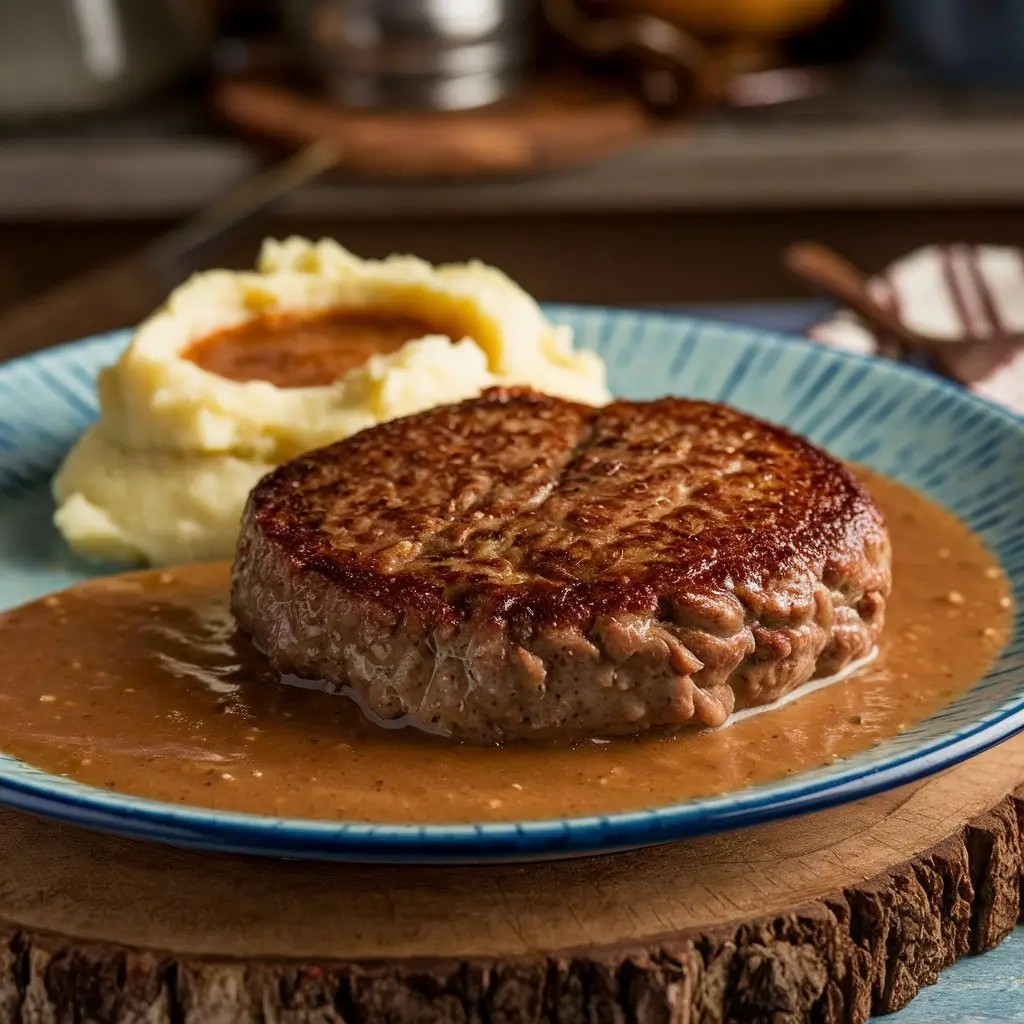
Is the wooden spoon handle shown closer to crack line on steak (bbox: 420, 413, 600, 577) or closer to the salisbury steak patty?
the salisbury steak patty

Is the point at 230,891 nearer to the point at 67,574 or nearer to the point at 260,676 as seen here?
the point at 260,676

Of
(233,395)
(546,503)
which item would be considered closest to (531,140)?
(233,395)

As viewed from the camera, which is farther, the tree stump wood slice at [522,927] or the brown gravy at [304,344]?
the brown gravy at [304,344]

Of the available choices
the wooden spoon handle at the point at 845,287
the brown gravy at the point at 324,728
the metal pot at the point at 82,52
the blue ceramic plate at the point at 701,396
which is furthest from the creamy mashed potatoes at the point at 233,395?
the metal pot at the point at 82,52

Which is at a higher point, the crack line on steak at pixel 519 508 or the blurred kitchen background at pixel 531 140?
the crack line on steak at pixel 519 508

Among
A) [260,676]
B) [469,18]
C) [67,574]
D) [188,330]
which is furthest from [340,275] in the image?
[469,18]

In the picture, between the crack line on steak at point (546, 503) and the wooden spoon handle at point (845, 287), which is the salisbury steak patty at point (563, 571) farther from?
the wooden spoon handle at point (845, 287)
